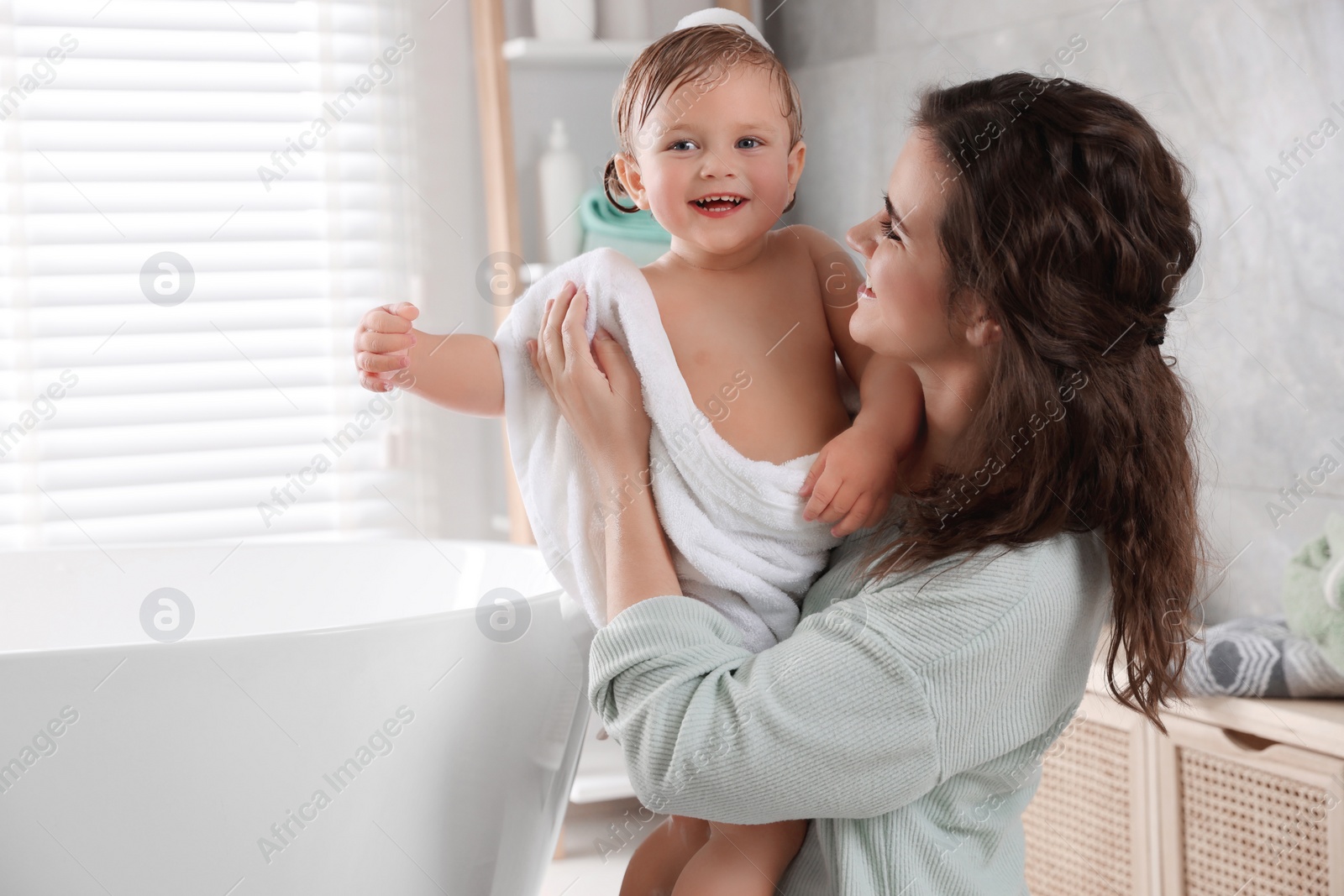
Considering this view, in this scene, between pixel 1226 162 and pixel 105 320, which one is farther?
pixel 105 320

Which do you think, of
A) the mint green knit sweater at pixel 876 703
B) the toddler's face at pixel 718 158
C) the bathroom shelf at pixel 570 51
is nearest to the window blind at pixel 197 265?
the bathroom shelf at pixel 570 51

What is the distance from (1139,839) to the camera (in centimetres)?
150

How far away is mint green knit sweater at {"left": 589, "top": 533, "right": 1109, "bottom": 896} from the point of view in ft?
2.53

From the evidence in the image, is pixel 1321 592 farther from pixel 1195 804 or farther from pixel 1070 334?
pixel 1070 334

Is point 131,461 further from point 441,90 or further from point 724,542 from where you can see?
point 724,542

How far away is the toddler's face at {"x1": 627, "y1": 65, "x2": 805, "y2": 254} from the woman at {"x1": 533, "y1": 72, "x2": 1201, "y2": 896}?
11 centimetres

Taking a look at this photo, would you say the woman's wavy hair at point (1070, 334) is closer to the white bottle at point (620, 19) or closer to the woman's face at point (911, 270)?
the woman's face at point (911, 270)

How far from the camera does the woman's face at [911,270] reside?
2.72 ft

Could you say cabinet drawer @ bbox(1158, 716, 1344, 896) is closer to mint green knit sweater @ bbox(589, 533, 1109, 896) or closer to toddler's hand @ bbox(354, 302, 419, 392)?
mint green knit sweater @ bbox(589, 533, 1109, 896)

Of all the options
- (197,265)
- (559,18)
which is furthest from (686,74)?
(197,265)

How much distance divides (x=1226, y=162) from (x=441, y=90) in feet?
5.05

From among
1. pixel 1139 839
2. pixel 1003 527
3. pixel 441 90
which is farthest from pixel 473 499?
pixel 1003 527

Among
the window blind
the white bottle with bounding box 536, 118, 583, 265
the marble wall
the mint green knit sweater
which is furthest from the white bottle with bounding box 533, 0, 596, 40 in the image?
the mint green knit sweater

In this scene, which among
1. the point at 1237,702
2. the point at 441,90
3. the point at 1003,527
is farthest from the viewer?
the point at 441,90
